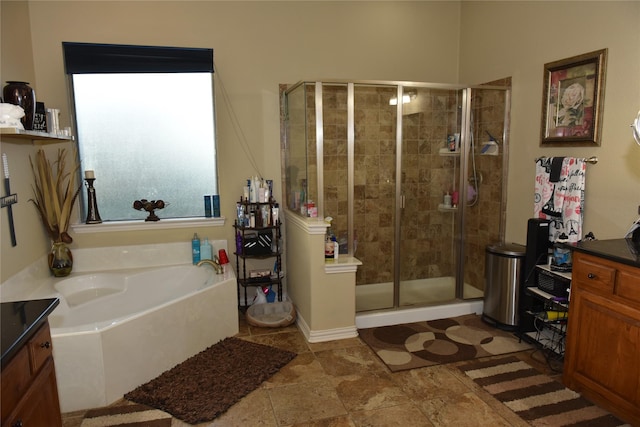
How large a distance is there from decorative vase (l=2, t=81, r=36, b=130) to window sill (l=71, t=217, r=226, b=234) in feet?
3.59

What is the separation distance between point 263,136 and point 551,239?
252cm

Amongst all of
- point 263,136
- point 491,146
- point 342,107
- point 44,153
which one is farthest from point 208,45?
point 491,146

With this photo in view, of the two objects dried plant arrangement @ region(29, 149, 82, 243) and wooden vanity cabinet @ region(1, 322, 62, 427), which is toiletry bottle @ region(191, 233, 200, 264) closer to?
dried plant arrangement @ region(29, 149, 82, 243)

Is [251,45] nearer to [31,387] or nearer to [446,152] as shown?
[446,152]

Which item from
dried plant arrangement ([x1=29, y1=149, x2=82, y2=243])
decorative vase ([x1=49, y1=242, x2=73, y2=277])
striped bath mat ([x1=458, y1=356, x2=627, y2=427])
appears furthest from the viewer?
decorative vase ([x1=49, y1=242, x2=73, y2=277])

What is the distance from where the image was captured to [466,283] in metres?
3.93

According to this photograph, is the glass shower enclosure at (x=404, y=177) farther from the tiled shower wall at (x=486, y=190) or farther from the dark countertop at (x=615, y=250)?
the dark countertop at (x=615, y=250)

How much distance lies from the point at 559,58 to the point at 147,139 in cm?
338

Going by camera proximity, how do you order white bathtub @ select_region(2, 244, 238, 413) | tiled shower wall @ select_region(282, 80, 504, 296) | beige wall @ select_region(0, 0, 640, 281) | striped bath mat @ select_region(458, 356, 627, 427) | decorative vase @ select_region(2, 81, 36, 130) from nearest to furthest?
striped bath mat @ select_region(458, 356, 627, 427) → white bathtub @ select_region(2, 244, 238, 413) → decorative vase @ select_region(2, 81, 36, 130) → beige wall @ select_region(0, 0, 640, 281) → tiled shower wall @ select_region(282, 80, 504, 296)

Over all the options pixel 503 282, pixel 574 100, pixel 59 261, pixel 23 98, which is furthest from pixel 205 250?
pixel 574 100

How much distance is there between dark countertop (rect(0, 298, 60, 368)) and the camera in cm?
126

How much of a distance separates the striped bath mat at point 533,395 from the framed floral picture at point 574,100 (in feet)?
5.21

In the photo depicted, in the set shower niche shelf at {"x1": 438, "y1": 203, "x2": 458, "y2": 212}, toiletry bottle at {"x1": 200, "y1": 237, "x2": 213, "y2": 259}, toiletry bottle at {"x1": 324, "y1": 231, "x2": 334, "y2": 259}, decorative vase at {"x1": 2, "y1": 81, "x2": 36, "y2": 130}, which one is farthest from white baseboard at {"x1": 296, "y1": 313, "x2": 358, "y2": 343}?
decorative vase at {"x1": 2, "y1": 81, "x2": 36, "y2": 130}

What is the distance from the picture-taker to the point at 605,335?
2287 millimetres
